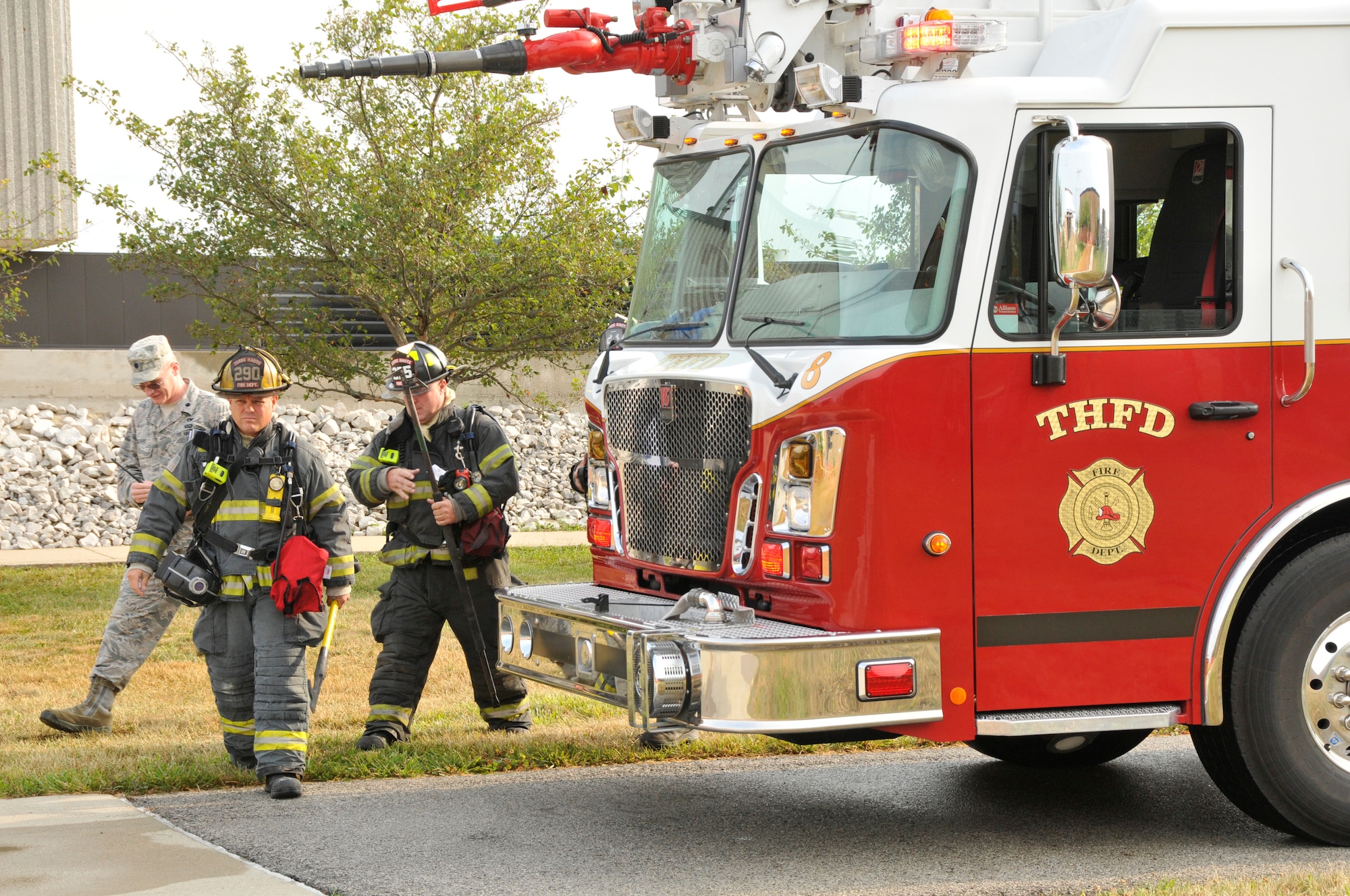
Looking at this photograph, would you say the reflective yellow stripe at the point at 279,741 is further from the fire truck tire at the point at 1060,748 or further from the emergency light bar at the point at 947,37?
the emergency light bar at the point at 947,37

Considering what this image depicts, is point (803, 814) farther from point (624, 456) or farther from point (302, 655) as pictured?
point (302, 655)

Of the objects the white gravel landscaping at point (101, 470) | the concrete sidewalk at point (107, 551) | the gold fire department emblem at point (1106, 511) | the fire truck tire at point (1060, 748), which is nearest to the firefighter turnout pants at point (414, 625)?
the fire truck tire at point (1060, 748)

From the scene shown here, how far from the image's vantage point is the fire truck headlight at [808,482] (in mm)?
5062

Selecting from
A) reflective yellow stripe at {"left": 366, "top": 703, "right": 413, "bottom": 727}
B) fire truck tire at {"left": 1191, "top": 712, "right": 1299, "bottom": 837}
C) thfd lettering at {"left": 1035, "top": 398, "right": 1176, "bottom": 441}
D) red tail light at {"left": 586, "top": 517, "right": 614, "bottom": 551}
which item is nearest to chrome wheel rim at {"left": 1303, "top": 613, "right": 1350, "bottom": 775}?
fire truck tire at {"left": 1191, "top": 712, "right": 1299, "bottom": 837}

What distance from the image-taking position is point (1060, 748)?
22.7 ft

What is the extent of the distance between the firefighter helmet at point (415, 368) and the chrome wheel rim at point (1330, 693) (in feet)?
12.9

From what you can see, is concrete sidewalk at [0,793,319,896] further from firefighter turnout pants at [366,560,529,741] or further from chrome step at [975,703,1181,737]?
chrome step at [975,703,1181,737]

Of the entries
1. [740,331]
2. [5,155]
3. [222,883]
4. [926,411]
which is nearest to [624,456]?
[740,331]

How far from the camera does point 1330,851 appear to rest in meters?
5.55

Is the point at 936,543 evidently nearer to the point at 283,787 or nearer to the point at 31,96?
the point at 283,787

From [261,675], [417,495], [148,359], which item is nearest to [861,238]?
[417,495]

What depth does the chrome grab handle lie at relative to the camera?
5289 mm

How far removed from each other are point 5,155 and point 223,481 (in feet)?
51.0

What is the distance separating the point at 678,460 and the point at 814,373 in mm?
824
